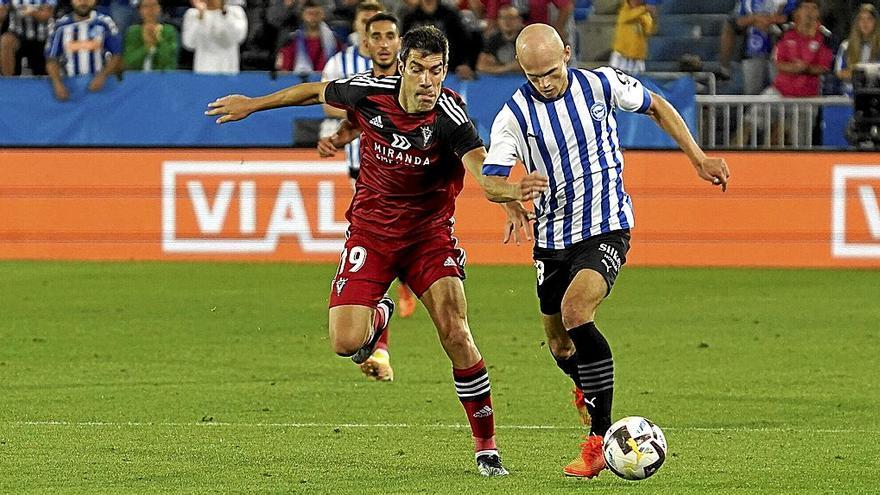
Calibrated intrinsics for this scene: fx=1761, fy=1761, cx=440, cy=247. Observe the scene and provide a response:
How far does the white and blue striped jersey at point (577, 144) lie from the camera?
8.26 meters

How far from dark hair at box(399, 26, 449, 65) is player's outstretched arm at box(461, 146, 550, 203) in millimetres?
454

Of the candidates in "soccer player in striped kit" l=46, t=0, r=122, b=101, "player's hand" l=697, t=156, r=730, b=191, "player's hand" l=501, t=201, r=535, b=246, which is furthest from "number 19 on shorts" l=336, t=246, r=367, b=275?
"soccer player in striped kit" l=46, t=0, r=122, b=101

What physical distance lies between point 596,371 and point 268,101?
6.95 feet

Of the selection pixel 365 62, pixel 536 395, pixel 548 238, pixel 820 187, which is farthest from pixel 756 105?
pixel 548 238

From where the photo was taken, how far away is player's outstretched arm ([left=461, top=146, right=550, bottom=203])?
7438mm

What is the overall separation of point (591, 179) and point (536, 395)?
273cm

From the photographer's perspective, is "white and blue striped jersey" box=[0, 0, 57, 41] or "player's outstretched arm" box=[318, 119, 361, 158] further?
"white and blue striped jersey" box=[0, 0, 57, 41]

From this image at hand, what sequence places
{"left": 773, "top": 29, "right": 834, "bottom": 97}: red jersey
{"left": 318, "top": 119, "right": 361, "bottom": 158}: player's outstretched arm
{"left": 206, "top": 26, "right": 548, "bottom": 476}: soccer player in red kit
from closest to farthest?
{"left": 206, "top": 26, "right": 548, "bottom": 476}: soccer player in red kit, {"left": 318, "top": 119, "right": 361, "bottom": 158}: player's outstretched arm, {"left": 773, "top": 29, "right": 834, "bottom": 97}: red jersey

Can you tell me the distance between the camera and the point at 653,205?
18.2 metres

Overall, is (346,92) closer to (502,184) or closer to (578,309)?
(502,184)

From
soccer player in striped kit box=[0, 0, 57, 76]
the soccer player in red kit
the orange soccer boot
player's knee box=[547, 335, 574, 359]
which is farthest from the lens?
soccer player in striped kit box=[0, 0, 57, 76]

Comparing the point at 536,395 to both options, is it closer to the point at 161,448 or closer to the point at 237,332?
the point at 161,448

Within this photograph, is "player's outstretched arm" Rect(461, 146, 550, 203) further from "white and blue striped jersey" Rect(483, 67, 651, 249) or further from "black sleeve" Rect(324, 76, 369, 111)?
"black sleeve" Rect(324, 76, 369, 111)

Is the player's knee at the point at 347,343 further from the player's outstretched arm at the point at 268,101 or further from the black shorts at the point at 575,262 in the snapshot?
the player's outstretched arm at the point at 268,101
